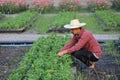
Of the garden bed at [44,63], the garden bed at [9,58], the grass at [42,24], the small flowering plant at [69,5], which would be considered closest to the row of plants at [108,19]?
the small flowering plant at [69,5]

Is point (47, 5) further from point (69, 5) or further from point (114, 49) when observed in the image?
point (114, 49)


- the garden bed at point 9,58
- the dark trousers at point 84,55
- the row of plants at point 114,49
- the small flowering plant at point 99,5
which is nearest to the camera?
the dark trousers at point 84,55

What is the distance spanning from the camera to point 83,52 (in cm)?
663

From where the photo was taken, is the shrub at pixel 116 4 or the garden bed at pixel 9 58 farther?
the shrub at pixel 116 4

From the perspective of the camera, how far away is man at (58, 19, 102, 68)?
6422mm

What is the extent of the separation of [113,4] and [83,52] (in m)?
10.7

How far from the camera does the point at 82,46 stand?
650cm

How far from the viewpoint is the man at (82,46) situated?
21.1 feet

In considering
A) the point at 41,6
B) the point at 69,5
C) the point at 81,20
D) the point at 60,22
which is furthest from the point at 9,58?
the point at 69,5

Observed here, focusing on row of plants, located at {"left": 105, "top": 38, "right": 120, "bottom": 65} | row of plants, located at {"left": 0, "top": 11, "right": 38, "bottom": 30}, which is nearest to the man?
row of plants, located at {"left": 105, "top": 38, "right": 120, "bottom": 65}

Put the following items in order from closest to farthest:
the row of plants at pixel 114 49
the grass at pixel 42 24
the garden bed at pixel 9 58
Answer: the garden bed at pixel 9 58 < the row of plants at pixel 114 49 < the grass at pixel 42 24

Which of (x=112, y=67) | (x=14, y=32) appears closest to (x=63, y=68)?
(x=112, y=67)

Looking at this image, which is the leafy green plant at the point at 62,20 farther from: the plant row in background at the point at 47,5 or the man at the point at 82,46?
the man at the point at 82,46

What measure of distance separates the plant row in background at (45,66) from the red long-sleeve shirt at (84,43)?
229 millimetres
